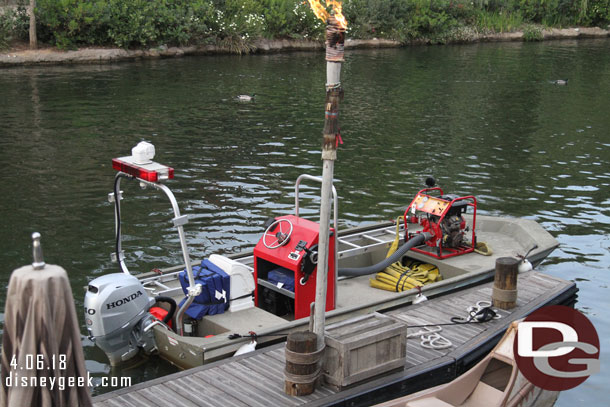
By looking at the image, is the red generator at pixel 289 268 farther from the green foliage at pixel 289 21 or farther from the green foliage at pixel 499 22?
the green foliage at pixel 499 22

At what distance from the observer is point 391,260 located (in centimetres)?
1124

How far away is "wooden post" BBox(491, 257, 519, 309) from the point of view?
978 cm

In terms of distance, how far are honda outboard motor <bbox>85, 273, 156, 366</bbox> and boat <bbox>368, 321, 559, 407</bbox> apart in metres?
3.18

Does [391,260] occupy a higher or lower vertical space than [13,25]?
lower

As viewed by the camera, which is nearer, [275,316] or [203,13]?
[275,316]

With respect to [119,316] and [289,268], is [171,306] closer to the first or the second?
[119,316]

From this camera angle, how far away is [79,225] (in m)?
14.8

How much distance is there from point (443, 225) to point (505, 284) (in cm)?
193

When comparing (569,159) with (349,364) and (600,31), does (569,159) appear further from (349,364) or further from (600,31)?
(600,31)

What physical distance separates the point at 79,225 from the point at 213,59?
971 inches

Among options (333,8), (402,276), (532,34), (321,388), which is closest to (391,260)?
(402,276)

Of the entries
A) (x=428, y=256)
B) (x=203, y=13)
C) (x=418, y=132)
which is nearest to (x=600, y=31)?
(x=203, y=13)

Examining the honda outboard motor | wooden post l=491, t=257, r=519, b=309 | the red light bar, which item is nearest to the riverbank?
the red light bar

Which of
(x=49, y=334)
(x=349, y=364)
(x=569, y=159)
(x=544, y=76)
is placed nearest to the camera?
(x=49, y=334)
